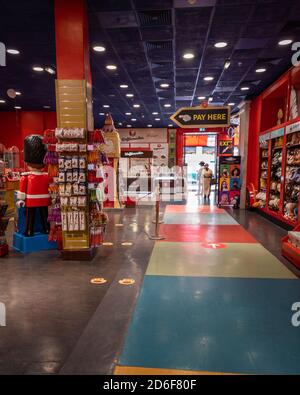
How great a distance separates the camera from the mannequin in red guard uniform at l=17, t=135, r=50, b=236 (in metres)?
5.24

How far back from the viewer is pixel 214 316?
288 cm

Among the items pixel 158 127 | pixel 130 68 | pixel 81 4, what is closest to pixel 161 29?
pixel 81 4

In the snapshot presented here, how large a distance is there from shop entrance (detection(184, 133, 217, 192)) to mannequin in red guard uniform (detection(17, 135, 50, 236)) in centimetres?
1436

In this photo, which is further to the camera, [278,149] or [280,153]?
[278,149]

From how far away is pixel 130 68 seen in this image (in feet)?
23.7

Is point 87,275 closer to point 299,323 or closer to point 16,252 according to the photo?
point 16,252

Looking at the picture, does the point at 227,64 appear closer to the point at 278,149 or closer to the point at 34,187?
the point at 278,149

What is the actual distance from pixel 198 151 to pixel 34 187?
56.6ft

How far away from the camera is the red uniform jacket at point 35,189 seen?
525 centimetres

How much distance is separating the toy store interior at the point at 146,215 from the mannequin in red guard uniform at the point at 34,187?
0.03 meters

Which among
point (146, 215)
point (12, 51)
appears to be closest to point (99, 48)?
point (12, 51)

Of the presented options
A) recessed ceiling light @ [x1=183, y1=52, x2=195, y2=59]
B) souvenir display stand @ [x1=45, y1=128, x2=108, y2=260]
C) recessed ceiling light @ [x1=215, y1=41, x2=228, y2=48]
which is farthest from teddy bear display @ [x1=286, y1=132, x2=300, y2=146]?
souvenir display stand @ [x1=45, y1=128, x2=108, y2=260]

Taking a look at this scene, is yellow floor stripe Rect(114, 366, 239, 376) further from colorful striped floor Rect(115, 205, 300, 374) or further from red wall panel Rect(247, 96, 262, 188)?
red wall panel Rect(247, 96, 262, 188)

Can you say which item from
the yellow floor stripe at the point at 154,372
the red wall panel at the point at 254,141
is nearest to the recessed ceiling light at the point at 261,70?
the red wall panel at the point at 254,141
